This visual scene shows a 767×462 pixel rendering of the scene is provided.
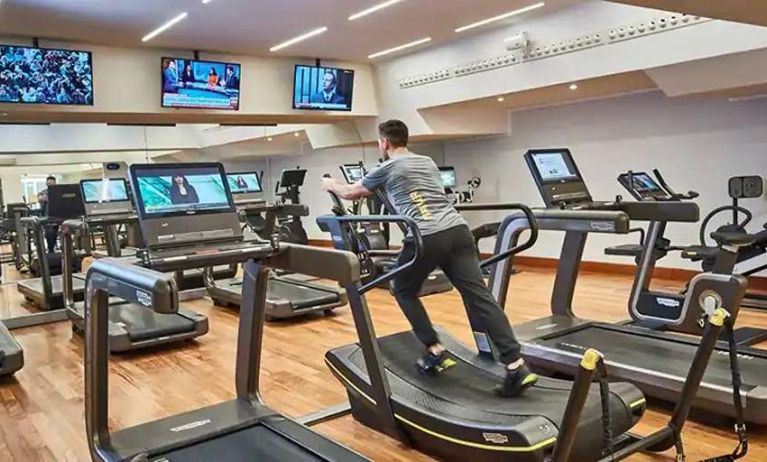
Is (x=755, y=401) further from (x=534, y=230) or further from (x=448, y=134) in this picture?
(x=448, y=134)

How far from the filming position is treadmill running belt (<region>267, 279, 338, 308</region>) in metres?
5.97

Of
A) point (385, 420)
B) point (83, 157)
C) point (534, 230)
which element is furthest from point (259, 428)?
point (83, 157)

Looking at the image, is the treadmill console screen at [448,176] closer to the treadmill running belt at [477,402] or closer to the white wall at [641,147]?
the white wall at [641,147]

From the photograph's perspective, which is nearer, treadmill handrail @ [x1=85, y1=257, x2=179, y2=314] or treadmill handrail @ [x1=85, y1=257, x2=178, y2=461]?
treadmill handrail @ [x1=85, y1=257, x2=179, y2=314]

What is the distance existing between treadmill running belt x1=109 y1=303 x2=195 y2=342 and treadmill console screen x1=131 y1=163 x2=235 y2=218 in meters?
1.48

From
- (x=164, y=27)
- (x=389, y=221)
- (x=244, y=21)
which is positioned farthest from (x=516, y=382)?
(x=164, y=27)

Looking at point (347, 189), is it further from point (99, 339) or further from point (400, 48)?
point (400, 48)

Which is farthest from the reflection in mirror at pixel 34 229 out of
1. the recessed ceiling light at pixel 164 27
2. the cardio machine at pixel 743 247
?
the cardio machine at pixel 743 247

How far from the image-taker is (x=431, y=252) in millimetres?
3195

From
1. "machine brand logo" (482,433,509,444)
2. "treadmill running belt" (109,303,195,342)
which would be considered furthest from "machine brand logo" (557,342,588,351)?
"treadmill running belt" (109,303,195,342)

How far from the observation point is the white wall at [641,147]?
658 cm

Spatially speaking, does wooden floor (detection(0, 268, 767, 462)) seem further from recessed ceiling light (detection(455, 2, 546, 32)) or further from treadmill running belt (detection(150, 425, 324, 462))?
recessed ceiling light (detection(455, 2, 546, 32))

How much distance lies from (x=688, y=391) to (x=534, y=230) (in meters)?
1.18

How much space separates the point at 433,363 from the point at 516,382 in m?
0.52
